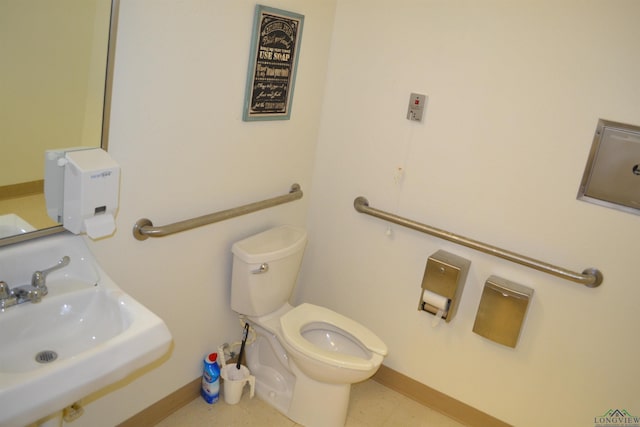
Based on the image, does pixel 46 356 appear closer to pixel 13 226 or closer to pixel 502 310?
pixel 13 226

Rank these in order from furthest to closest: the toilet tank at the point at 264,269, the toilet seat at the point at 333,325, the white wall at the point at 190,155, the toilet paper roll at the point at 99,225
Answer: the toilet tank at the point at 264,269 → the toilet seat at the point at 333,325 → the white wall at the point at 190,155 → the toilet paper roll at the point at 99,225

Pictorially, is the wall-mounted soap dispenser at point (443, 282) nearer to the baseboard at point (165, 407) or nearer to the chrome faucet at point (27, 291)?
the baseboard at point (165, 407)

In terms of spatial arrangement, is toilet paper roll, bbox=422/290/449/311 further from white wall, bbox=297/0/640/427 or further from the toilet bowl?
the toilet bowl

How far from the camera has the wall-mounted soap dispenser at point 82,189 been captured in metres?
1.54

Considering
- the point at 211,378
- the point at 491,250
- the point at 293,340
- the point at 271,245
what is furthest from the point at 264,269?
the point at 491,250

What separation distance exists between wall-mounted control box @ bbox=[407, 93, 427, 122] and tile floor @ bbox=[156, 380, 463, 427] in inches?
52.0

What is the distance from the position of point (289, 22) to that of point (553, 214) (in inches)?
50.9

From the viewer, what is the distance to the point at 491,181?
2242 millimetres

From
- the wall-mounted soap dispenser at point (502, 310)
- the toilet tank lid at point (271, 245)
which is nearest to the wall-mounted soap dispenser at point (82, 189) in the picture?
the toilet tank lid at point (271, 245)

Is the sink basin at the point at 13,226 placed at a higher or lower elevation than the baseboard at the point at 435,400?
higher

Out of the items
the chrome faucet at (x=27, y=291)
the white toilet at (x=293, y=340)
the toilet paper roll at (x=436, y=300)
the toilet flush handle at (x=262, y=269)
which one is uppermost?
the chrome faucet at (x=27, y=291)

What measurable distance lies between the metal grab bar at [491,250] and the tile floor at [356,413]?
851mm

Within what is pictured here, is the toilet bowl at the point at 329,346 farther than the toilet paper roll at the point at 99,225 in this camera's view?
Yes

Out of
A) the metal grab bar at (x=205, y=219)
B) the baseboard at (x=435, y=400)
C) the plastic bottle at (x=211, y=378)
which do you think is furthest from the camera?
the baseboard at (x=435, y=400)
